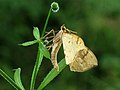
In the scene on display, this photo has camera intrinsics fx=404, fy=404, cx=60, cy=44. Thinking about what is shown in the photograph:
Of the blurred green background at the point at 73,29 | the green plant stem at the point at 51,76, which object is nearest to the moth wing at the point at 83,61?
the green plant stem at the point at 51,76

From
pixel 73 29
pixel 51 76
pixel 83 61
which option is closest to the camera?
pixel 83 61

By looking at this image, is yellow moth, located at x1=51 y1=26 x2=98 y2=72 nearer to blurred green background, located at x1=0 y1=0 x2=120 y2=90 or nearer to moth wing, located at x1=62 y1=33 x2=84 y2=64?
moth wing, located at x1=62 y1=33 x2=84 y2=64

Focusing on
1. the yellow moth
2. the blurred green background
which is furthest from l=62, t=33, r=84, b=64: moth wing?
the blurred green background

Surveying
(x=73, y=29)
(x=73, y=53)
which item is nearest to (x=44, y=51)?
(x=73, y=53)

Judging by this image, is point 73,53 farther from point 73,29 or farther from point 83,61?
point 73,29


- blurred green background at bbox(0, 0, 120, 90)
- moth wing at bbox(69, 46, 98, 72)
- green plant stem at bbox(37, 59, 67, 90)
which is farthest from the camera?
blurred green background at bbox(0, 0, 120, 90)

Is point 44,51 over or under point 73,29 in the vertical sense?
over

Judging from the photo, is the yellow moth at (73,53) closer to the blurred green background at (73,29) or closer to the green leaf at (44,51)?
the green leaf at (44,51)
